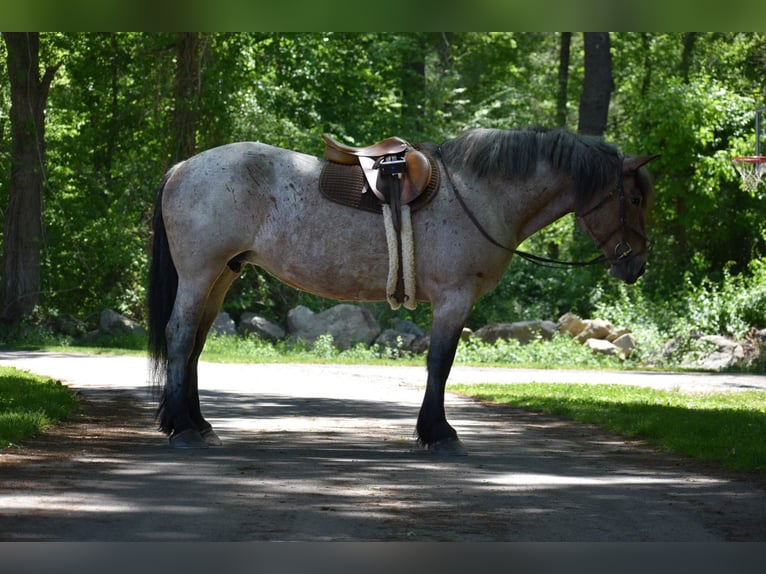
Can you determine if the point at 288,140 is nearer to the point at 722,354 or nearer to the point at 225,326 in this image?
the point at 225,326

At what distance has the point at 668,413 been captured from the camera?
1272cm

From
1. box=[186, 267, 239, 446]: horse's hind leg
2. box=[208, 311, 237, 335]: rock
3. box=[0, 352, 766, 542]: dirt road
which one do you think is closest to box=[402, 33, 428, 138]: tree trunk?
box=[208, 311, 237, 335]: rock

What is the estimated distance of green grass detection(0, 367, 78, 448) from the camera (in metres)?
10.1

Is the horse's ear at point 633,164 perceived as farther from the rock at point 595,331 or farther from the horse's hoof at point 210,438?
the rock at point 595,331

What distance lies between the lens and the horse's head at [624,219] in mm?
10133

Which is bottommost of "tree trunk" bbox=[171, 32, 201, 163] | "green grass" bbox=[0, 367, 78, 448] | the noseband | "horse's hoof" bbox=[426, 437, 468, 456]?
"horse's hoof" bbox=[426, 437, 468, 456]

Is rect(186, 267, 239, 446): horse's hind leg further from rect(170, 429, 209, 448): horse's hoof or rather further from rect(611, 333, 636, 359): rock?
rect(611, 333, 636, 359): rock

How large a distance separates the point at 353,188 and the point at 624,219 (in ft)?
7.41

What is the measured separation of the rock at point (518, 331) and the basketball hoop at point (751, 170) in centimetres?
519

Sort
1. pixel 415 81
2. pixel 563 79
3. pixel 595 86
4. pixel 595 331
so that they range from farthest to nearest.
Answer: pixel 415 81, pixel 563 79, pixel 595 86, pixel 595 331

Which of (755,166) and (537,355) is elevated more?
(755,166)

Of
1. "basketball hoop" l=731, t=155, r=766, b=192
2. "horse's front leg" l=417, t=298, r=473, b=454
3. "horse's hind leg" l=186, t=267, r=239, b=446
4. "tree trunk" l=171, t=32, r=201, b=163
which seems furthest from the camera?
"tree trunk" l=171, t=32, r=201, b=163

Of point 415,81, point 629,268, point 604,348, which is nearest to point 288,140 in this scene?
point 604,348

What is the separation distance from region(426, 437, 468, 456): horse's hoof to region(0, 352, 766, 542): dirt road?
4.4 inches
